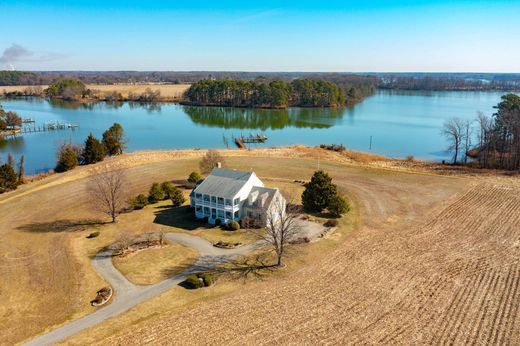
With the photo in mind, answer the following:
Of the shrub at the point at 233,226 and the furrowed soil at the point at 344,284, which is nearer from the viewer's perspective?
the furrowed soil at the point at 344,284

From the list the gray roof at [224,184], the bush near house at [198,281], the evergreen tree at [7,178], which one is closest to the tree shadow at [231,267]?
the bush near house at [198,281]

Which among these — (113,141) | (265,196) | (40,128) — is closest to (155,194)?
(265,196)

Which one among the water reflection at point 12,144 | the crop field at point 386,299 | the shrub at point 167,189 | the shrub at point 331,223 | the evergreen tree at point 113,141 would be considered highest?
the evergreen tree at point 113,141

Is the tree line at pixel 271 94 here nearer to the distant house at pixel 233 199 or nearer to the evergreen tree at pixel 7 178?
the evergreen tree at pixel 7 178

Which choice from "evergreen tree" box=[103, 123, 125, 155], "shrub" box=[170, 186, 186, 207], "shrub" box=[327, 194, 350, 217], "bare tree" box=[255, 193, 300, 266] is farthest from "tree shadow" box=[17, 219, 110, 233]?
"evergreen tree" box=[103, 123, 125, 155]

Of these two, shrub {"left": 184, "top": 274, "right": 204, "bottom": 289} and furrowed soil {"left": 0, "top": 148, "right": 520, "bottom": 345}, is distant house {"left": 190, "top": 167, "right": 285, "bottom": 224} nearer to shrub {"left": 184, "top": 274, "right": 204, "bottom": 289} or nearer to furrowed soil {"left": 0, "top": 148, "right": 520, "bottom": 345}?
furrowed soil {"left": 0, "top": 148, "right": 520, "bottom": 345}

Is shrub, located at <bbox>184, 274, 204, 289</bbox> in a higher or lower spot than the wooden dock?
lower

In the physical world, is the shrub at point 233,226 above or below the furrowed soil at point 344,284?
above
